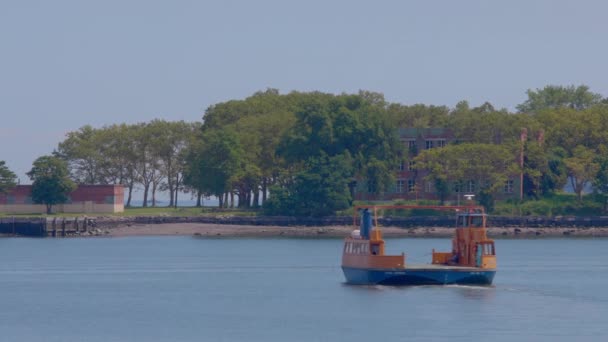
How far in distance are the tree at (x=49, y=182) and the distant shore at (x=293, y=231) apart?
12.2m

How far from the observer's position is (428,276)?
74.1 meters

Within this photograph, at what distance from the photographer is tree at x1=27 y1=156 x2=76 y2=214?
162 m

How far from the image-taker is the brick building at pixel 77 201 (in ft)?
548

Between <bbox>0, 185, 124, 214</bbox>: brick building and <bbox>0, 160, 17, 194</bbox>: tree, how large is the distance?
134 inches

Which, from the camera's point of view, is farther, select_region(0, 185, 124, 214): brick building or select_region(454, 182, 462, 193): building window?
select_region(0, 185, 124, 214): brick building

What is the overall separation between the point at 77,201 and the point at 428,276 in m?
99.6

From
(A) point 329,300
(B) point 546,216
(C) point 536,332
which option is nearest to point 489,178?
(B) point 546,216

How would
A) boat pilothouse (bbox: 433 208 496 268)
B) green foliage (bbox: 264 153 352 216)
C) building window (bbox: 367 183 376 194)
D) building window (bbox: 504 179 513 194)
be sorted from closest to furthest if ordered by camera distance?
boat pilothouse (bbox: 433 208 496 268), green foliage (bbox: 264 153 352 216), building window (bbox: 367 183 376 194), building window (bbox: 504 179 513 194)

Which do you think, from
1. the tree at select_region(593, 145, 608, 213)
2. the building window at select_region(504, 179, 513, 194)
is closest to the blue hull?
the tree at select_region(593, 145, 608, 213)

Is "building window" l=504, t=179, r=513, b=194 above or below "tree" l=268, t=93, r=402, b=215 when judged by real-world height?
below

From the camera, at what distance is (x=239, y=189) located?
578 feet

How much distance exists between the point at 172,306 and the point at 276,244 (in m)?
61.8

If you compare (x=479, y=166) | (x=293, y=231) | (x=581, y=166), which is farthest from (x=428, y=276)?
(x=581, y=166)

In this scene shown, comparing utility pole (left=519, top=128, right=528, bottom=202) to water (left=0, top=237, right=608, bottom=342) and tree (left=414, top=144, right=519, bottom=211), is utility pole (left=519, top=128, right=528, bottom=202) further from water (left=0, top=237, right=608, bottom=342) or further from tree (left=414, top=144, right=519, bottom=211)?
water (left=0, top=237, right=608, bottom=342)
